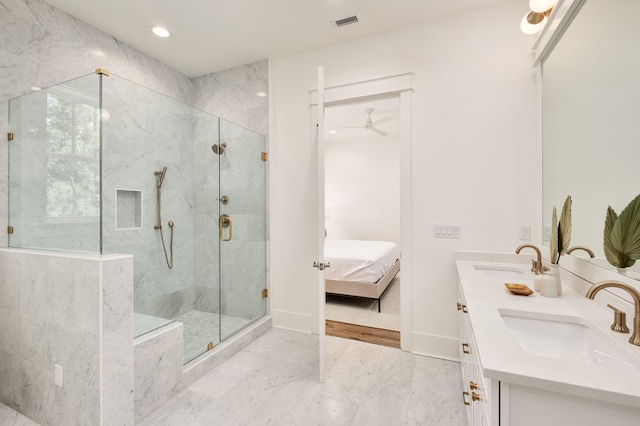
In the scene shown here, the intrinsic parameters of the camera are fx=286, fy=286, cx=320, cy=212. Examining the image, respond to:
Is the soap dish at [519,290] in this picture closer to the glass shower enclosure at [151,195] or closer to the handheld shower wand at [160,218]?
the glass shower enclosure at [151,195]

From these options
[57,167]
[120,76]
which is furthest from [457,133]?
[120,76]

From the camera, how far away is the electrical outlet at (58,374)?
1604 millimetres

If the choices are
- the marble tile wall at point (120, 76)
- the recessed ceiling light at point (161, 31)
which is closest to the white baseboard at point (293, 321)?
the marble tile wall at point (120, 76)

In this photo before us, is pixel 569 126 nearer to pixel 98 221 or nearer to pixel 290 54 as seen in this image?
pixel 290 54

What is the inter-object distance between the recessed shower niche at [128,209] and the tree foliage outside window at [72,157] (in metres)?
0.45

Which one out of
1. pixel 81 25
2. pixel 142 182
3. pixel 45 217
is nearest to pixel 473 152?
pixel 142 182

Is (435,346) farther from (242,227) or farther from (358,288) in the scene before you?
(242,227)

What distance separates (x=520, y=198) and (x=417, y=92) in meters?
1.20

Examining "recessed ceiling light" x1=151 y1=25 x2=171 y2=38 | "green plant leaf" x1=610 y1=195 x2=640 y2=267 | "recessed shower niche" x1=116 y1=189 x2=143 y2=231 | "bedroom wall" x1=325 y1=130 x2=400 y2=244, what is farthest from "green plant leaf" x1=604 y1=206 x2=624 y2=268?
"bedroom wall" x1=325 y1=130 x2=400 y2=244

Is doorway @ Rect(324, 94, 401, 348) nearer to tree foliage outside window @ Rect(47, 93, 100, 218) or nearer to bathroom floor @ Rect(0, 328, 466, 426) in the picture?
bathroom floor @ Rect(0, 328, 466, 426)

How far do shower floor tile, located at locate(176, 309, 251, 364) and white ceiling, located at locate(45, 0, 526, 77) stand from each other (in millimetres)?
2612

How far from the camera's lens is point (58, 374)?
5.30ft

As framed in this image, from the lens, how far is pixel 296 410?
179cm

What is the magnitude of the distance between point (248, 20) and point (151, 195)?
180cm
